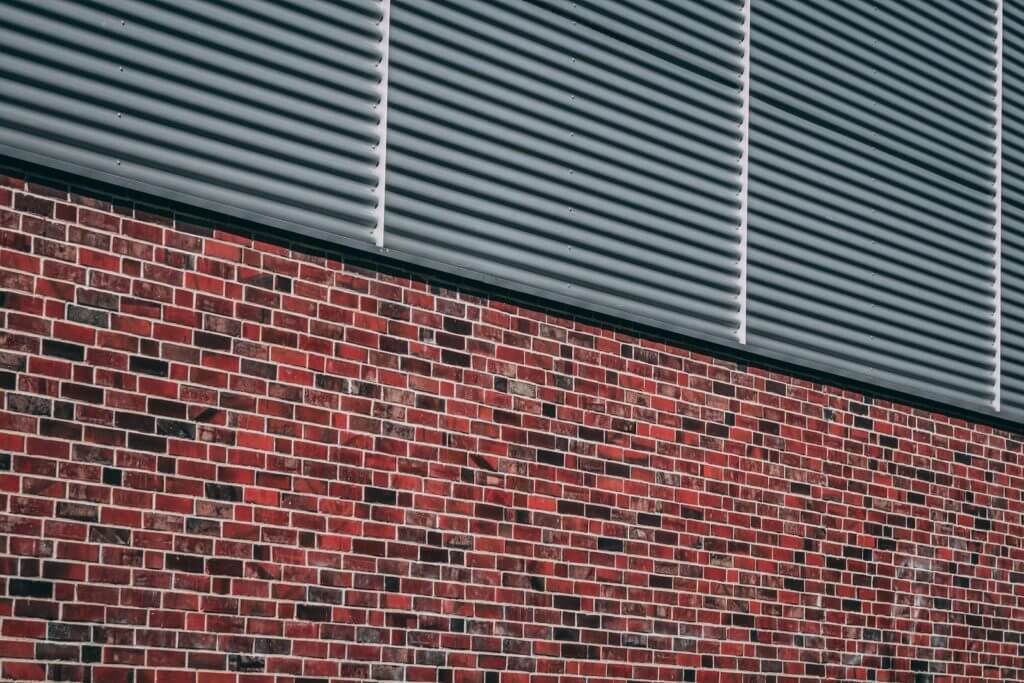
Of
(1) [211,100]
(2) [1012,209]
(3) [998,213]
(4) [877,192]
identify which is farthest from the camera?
(2) [1012,209]

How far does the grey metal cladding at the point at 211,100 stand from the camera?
6715mm

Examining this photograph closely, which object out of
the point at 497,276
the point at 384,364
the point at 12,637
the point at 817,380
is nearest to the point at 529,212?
the point at 497,276

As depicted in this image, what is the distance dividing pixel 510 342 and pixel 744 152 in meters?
2.37

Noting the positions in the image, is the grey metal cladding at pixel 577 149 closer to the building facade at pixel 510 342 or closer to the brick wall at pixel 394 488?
the building facade at pixel 510 342

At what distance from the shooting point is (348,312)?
7594mm

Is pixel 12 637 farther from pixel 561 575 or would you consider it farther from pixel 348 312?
pixel 561 575

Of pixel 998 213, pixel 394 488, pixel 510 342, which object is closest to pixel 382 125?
pixel 510 342

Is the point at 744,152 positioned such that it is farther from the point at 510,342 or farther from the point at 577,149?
the point at 510,342

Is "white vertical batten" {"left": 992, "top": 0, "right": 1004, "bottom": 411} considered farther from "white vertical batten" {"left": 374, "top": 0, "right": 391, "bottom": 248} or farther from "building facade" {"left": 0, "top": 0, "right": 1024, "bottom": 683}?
"white vertical batten" {"left": 374, "top": 0, "right": 391, "bottom": 248}

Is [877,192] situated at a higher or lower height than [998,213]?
lower

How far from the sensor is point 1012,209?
1159 cm

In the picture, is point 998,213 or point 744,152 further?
point 998,213

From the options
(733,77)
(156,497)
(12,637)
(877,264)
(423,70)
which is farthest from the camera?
(877,264)

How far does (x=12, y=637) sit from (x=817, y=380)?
5485 millimetres
